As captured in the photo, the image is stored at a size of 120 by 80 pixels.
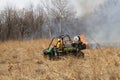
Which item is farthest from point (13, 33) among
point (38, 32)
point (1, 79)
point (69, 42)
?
point (1, 79)

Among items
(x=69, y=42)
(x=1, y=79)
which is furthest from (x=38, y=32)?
(x=1, y=79)

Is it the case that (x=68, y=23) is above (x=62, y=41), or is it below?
above

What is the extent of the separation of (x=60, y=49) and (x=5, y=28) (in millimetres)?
37961

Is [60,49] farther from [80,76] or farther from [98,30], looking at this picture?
[98,30]

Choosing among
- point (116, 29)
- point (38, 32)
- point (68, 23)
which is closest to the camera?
point (116, 29)

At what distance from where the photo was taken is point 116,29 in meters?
23.4

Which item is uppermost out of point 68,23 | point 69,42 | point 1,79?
point 68,23

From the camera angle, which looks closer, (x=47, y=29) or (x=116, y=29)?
(x=116, y=29)

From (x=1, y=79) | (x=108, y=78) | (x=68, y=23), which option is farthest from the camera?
(x=68, y=23)

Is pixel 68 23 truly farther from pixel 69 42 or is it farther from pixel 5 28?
pixel 69 42

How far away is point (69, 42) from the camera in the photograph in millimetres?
12398

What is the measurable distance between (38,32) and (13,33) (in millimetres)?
5265

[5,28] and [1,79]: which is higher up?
[5,28]

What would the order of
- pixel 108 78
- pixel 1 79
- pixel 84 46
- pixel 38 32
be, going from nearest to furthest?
pixel 108 78
pixel 1 79
pixel 84 46
pixel 38 32
